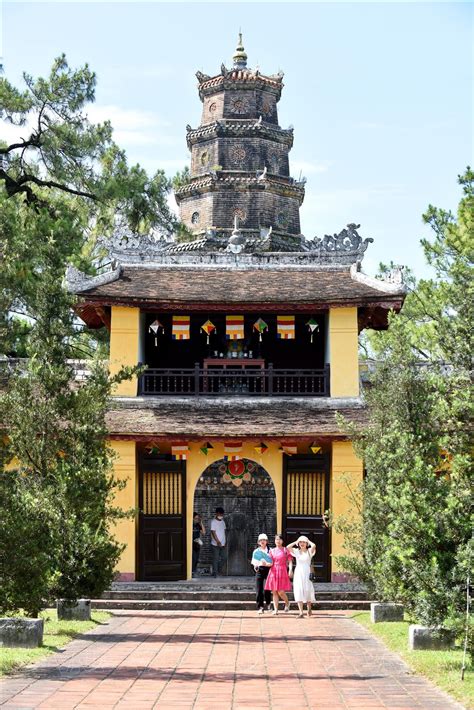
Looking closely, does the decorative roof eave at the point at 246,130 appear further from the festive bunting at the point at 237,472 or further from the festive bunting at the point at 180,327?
the festive bunting at the point at 237,472

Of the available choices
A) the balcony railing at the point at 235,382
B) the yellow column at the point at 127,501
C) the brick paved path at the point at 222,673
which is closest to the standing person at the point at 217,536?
the yellow column at the point at 127,501

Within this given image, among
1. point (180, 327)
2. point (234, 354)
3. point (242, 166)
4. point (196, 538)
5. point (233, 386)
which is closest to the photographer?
point (196, 538)

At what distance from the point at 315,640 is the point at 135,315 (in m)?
11.5

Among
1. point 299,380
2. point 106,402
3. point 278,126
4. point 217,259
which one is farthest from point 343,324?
point 278,126

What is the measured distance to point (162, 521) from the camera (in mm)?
25109

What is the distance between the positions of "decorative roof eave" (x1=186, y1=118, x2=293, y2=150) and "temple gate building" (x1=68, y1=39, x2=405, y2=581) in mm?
14865

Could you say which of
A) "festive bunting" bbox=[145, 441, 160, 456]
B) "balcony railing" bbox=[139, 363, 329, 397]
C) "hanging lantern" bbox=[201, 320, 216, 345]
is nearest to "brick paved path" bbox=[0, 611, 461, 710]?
"festive bunting" bbox=[145, 441, 160, 456]

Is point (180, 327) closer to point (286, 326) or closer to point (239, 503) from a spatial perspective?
point (286, 326)

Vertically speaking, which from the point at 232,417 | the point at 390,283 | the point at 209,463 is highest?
the point at 390,283

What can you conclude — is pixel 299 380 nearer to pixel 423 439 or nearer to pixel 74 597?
pixel 74 597

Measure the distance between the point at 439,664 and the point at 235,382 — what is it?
14.7 meters

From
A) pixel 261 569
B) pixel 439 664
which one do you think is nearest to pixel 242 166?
pixel 261 569

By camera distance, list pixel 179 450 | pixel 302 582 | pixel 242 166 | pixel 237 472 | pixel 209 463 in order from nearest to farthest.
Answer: pixel 302 582
pixel 179 450
pixel 209 463
pixel 237 472
pixel 242 166

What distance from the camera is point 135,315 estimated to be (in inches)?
1023
